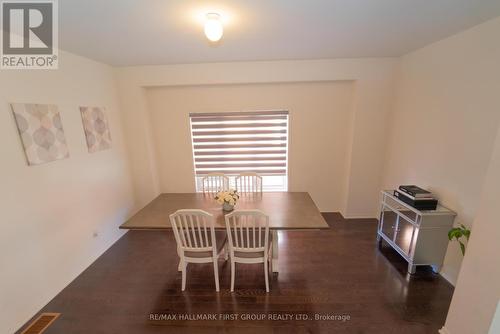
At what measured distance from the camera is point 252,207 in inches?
96.0

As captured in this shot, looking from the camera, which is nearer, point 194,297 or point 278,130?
point 194,297

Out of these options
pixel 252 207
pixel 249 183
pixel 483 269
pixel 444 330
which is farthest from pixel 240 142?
pixel 444 330

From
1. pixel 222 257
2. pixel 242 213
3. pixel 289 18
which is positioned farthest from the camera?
pixel 222 257

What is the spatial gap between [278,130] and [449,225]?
2420 mm

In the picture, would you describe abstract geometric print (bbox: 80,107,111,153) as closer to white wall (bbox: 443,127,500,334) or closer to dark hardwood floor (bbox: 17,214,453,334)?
dark hardwood floor (bbox: 17,214,453,334)

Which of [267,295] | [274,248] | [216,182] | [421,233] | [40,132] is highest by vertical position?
[40,132]

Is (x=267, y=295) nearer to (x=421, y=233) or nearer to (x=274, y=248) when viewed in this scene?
(x=274, y=248)

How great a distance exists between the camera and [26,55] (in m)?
1.96

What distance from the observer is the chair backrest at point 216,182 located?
3052 millimetres

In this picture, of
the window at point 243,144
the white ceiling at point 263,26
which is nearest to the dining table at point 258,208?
the window at point 243,144

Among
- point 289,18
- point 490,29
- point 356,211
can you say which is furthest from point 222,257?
point 490,29

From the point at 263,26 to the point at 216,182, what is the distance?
211 centimetres

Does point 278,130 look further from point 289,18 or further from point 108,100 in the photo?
point 108,100

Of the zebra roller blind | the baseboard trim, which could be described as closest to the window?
the zebra roller blind
